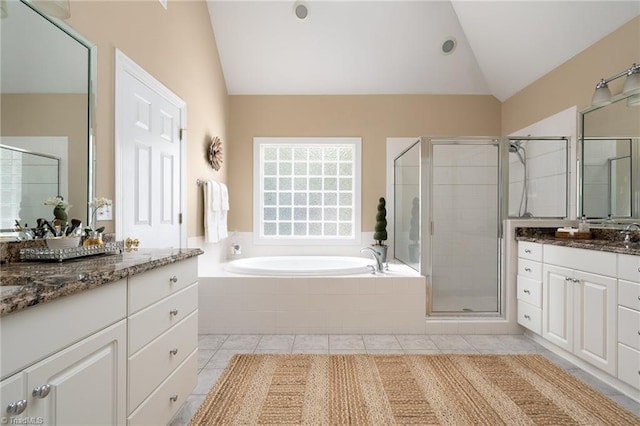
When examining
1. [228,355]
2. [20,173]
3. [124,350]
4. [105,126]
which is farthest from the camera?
[228,355]

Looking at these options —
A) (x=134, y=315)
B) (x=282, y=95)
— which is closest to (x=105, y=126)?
(x=134, y=315)

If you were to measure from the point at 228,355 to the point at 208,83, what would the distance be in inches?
101

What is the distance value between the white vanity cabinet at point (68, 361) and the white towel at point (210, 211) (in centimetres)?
209

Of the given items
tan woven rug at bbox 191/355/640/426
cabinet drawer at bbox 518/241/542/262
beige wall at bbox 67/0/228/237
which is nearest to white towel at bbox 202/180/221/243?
beige wall at bbox 67/0/228/237

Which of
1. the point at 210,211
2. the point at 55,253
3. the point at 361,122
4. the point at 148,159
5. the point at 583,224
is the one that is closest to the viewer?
the point at 55,253

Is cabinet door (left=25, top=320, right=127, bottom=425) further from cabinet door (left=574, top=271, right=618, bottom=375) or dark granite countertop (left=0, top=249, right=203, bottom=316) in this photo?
cabinet door (left=574, top=271, right=618, bottom=375)

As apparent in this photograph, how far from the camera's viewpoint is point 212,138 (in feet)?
11.5

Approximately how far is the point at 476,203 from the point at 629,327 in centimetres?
142

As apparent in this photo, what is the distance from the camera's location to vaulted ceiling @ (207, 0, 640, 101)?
3.13 meters

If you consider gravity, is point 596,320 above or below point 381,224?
below

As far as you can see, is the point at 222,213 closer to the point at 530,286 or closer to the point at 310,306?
the point at 310,306

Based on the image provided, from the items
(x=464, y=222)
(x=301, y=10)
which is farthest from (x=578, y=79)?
(x=301, y=10)

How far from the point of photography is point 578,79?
9.46ft

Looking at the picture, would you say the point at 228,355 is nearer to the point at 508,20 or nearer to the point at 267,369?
the point at 267,369
